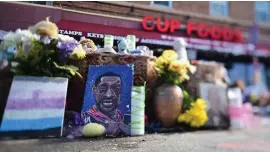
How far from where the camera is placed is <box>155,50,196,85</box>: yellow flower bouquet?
5656 millimetres

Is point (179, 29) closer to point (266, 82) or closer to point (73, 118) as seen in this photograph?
point (73, 118)

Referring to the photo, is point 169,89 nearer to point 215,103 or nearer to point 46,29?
point 215,103

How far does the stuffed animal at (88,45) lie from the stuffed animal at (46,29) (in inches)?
23.0

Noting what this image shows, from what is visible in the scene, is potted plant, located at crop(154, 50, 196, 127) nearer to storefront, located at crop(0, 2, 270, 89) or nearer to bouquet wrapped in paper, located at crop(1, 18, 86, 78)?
storefront, located at crop(0, 2, 270, 89)

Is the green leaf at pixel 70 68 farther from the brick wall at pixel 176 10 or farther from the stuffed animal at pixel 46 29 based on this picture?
the brick wall at pixel 176 10

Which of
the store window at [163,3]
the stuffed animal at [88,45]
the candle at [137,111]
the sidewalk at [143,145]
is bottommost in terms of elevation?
the sidewalk at [143,145]

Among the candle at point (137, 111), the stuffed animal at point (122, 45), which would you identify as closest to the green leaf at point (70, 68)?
the stuffed animal at point (122, 45)

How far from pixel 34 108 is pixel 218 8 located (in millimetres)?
7890

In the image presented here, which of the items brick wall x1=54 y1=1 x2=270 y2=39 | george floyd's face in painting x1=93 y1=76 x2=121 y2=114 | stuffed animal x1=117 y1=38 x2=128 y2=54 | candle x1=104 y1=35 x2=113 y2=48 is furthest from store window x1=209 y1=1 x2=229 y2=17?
george floyd's face in painting x1=93 y1=76 x2=121 y2=114

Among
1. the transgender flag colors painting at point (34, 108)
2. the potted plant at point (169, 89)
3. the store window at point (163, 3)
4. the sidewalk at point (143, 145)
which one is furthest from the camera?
the store window at point (163, 3)

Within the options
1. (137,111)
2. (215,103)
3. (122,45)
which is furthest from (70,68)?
(215,103)

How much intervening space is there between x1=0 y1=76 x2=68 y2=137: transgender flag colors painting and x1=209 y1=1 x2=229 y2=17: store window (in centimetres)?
616

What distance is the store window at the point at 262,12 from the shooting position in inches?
488

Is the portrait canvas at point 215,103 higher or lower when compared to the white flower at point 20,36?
lower
